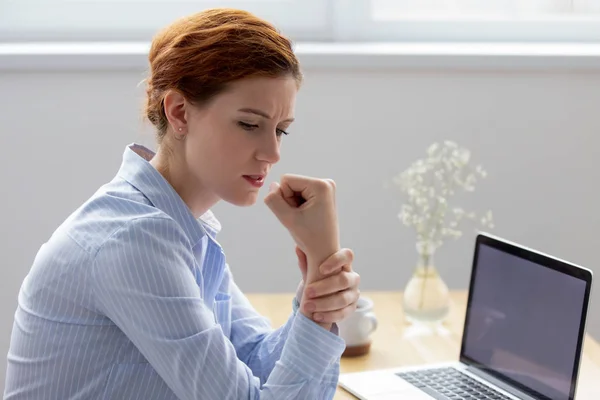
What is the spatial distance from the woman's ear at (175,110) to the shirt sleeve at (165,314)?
0.16m

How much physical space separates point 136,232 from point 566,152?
5.73 ft

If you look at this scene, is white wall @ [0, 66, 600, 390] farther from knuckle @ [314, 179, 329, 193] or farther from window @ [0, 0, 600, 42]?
knuckle @ [314, 179, 329, 193]

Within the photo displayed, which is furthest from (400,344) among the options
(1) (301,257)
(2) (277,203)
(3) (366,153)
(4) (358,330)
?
(3) (366,153)

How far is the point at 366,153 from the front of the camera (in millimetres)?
2658

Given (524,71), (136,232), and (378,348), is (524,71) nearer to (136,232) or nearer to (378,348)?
(378,348)

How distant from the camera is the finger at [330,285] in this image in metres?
1.37

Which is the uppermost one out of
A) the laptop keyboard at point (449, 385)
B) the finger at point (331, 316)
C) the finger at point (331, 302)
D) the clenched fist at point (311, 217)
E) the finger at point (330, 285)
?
the clenched fist at point (311, 217)

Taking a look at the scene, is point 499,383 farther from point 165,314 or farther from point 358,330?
point 165,314

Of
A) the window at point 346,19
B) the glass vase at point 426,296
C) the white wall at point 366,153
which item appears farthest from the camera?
the window at point 346,19

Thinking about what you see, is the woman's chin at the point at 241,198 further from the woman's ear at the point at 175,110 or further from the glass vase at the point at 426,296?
the glass vase at the point at 426,296

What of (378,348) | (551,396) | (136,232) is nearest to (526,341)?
(551,396)

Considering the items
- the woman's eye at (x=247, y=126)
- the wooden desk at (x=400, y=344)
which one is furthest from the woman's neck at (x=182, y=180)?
the wooden desk at (x=400, y=344)

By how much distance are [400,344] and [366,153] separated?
911 millimetres

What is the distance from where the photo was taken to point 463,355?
67.4 inches
